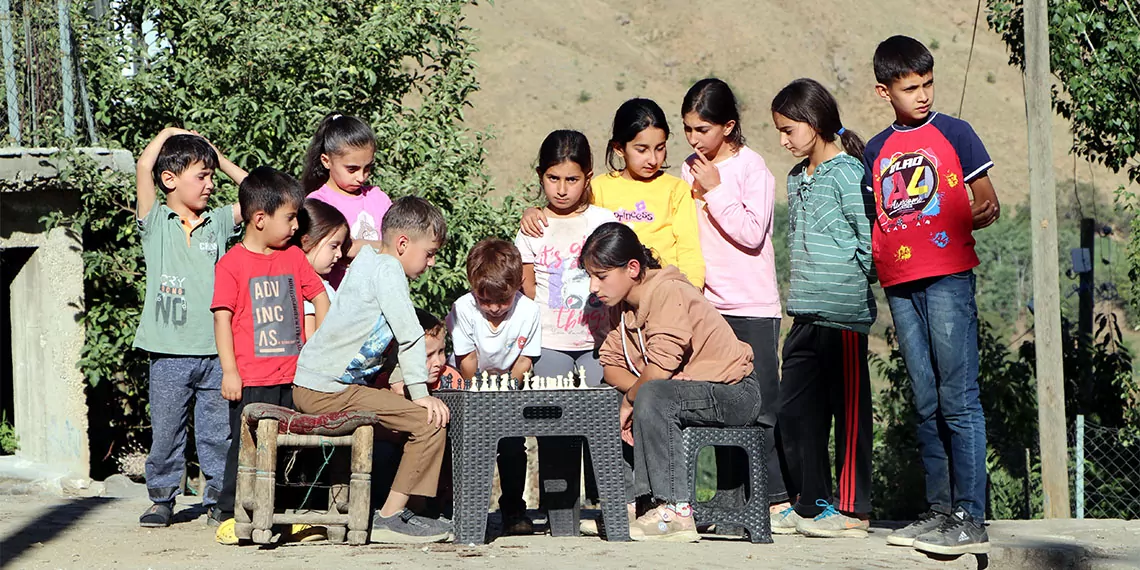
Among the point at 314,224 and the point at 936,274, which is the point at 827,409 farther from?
the point at 314,224

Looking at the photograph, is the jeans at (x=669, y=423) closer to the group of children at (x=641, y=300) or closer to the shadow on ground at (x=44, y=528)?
the group of children at (x=641, y=300)

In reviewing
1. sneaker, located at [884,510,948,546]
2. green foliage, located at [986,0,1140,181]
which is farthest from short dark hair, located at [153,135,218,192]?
green foliage, located at [986,0,1140,181]

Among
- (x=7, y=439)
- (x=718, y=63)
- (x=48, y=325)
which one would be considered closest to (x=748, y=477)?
(x=48, y=325)

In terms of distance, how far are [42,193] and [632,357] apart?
16.1ft

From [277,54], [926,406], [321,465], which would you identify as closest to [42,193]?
[277,54]

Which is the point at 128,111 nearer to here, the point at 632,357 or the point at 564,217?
the point at 564,217

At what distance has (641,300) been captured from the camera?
5.18 meters

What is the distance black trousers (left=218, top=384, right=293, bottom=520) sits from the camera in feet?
16.8

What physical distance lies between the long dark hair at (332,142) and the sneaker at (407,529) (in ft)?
5.38

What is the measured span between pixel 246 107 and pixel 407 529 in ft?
15.3

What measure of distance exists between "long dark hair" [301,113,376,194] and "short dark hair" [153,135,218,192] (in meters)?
0.45

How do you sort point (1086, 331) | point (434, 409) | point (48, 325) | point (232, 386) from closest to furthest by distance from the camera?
point (434, 409) → point (232, 386) → point (48, 325) → point (1086, 331)

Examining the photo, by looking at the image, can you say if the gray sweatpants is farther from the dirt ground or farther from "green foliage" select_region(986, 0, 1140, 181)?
"green foliage" select_region(986, 0, 1140, 181)

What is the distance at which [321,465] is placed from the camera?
520 centimetres
